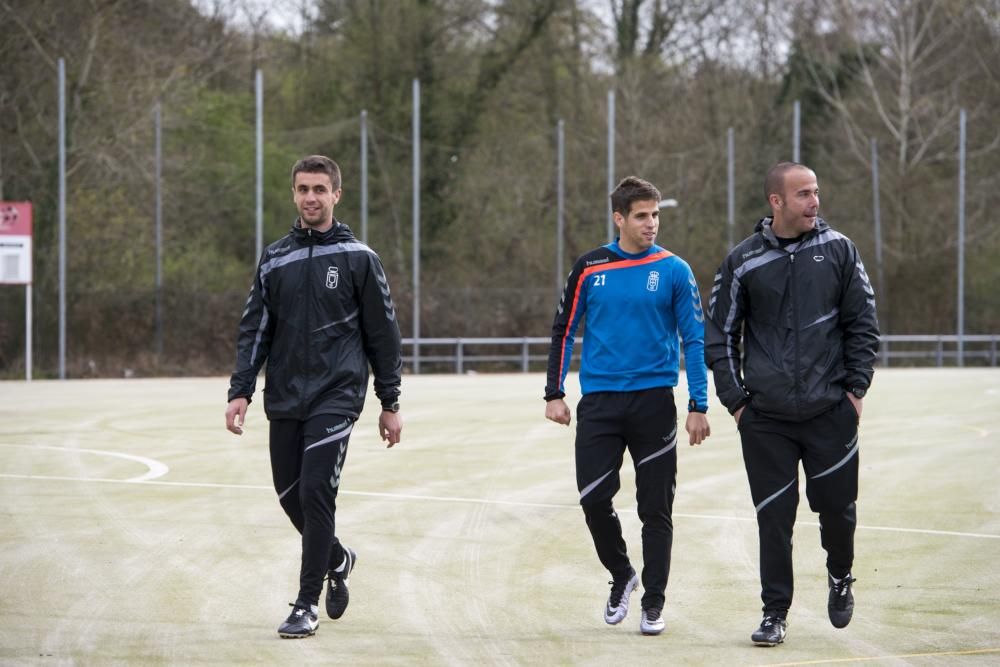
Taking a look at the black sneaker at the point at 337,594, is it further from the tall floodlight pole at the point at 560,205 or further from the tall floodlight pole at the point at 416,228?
the tall floodlight pole at the point at 560,205

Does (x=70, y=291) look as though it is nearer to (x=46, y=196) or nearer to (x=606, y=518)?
(x=46, y=196)

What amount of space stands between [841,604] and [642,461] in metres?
1.02

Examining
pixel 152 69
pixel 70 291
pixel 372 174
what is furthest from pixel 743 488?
pixel 372 174

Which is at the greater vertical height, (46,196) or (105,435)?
(46,196)

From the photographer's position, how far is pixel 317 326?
23.2 feet

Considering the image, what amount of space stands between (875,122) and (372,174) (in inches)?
647

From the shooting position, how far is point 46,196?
37.5 m

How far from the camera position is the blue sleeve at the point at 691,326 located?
712cm

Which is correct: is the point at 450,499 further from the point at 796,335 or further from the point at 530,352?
the point at 530,352

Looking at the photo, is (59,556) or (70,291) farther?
(70,291)

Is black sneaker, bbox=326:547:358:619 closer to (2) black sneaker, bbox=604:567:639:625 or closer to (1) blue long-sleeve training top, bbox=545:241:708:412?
(2) black sneaker, bbox=604:567:639:625

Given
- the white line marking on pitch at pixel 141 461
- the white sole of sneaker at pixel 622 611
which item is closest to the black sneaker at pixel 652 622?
the white sole of sneaker at pixel 622 611

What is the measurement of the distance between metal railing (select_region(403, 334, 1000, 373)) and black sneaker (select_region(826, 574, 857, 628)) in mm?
30641

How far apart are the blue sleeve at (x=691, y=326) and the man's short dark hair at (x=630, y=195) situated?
0.31 m
